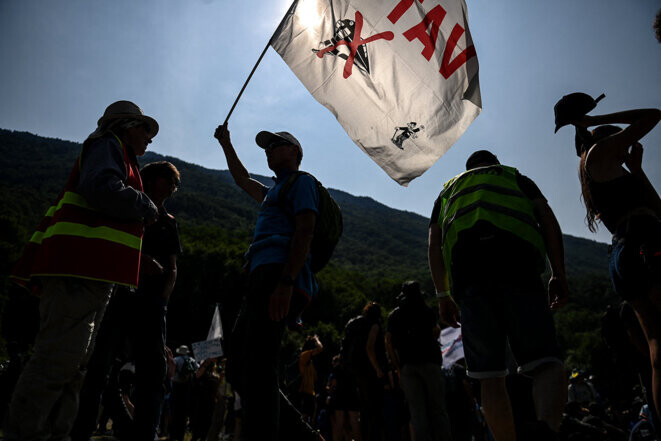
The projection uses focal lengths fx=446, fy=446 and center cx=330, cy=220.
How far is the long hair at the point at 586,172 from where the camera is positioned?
2.78 meters

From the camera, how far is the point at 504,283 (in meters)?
2.23

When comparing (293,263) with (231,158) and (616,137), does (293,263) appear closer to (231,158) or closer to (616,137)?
(231,158)

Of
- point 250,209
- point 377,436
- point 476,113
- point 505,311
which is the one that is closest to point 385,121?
point 476,113

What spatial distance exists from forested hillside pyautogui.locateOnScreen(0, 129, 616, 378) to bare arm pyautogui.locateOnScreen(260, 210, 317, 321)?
1328 cm

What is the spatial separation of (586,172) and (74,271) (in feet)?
9.64

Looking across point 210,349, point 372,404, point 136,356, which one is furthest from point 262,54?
point 210,349

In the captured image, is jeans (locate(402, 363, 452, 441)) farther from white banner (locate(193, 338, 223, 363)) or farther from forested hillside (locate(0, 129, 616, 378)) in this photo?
forested hillside (locate(0, 129, 616, 378))

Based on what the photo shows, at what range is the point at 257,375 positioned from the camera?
217 centimetres

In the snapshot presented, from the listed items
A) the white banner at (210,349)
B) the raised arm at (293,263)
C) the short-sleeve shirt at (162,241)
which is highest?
the white banner at (210,349)

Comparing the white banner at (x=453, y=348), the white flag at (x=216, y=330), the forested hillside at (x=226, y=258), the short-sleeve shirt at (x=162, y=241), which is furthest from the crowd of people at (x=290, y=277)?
the forested hillside at (x=226, y=258)

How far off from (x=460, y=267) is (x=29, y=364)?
6.94 feet

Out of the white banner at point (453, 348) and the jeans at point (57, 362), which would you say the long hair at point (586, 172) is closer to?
the jeans at point (57, 362)

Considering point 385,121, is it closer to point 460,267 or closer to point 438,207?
point 438,207

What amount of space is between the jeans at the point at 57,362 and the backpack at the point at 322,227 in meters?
1.10
